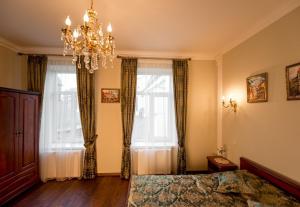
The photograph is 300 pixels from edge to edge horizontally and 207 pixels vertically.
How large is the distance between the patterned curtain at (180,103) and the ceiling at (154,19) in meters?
0.58

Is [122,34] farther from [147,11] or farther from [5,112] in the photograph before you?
[5,112]

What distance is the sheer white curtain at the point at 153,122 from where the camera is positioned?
12.5 ft

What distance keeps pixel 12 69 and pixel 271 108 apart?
459 centimetres

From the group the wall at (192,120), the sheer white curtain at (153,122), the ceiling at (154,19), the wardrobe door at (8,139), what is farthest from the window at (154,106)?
the wardrobe door at (8,139)

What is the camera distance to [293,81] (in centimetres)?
198

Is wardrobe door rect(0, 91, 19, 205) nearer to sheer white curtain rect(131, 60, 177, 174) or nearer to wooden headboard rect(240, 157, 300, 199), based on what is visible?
sheer white curtain rect(131, 60, 177, 174)

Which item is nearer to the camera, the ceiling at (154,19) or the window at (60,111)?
the ceiling at (154,19)

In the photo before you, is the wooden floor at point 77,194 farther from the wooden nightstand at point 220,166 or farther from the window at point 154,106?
the wooden nightstand at point 220,166

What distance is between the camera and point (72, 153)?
3639 mm

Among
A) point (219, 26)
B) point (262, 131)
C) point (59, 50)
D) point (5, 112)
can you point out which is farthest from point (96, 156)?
point (219, 26)

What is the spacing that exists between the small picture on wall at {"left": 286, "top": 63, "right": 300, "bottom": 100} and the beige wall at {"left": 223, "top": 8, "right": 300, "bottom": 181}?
2.7 inches

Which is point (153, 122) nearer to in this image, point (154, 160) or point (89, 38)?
point (154, 160)

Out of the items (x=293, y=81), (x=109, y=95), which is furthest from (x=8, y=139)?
(x=293, y=81)

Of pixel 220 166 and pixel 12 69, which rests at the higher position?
pixel 12 69
